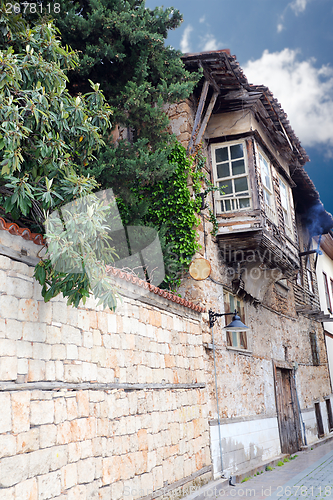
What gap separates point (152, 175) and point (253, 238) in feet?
8.54

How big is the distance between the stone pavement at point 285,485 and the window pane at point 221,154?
6665mm

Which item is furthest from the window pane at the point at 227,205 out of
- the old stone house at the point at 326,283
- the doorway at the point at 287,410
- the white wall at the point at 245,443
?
the old stone house at the point at 326,283

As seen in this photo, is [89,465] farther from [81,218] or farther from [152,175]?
[152,175]

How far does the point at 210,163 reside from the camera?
10320mm

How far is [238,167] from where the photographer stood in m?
10.1

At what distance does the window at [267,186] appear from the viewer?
10.5m

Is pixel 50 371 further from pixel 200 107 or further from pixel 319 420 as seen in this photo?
pixel 319 420

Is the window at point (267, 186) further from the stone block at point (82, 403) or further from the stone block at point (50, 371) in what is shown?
the stone block at point (50, 371)

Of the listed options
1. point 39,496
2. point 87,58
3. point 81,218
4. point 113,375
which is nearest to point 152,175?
point 87,58

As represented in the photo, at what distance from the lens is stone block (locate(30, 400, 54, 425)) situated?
4188 millimetres

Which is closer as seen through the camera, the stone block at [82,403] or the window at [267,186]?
the stone block at [82,403]

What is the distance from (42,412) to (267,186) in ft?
27.0

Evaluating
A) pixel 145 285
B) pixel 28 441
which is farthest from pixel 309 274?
pixel 28 441

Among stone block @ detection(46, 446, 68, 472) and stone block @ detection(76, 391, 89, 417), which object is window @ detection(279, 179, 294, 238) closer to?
stone block @ detection(76, 391, 89, 417)
